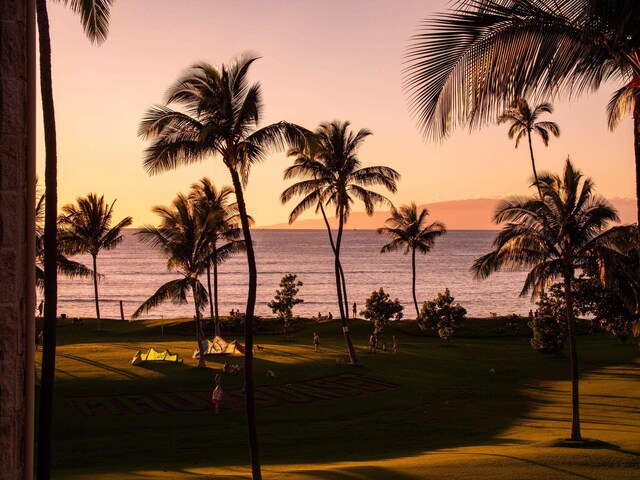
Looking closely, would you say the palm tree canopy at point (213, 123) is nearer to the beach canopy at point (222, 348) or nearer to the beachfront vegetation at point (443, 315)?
the beach canopy at point (222, 348)

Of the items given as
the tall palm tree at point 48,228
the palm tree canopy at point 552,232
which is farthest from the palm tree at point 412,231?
the tall palm tree at point 48,228

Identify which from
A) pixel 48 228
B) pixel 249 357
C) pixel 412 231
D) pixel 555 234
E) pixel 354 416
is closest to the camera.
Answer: pixel 48 228

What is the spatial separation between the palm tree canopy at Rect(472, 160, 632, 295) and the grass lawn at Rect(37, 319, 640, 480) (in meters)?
6.33

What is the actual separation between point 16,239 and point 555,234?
21.8 metres

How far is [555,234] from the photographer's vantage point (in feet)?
76.1

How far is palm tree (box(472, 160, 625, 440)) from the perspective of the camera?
22828 millimetres

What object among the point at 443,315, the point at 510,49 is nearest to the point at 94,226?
the point at 443,315

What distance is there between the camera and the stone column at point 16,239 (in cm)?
405

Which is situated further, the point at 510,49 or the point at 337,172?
the point at 337,172

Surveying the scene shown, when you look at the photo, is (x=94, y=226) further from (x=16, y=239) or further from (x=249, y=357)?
(x=16, y=239)

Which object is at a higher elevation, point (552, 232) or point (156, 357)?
point (552, 232)

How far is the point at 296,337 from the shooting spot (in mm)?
60781

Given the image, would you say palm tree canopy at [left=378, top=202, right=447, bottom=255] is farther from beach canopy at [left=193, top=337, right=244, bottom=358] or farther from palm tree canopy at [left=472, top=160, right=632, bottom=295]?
palm tree canopy at [left=472, top=160, right=632, bottom=295]

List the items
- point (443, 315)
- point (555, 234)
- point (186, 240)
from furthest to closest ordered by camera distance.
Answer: point (443, 315)
point (186, 240)
point (555, 234)
